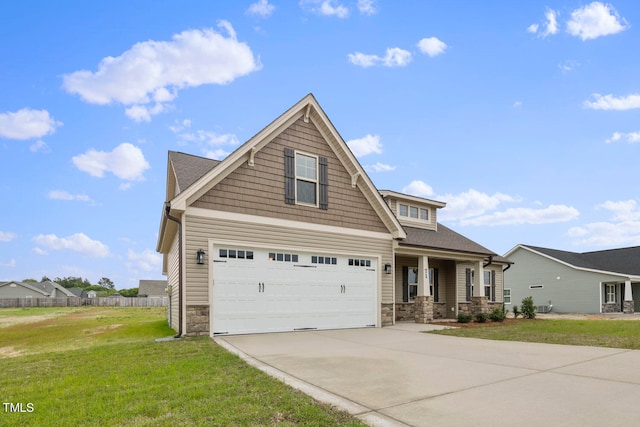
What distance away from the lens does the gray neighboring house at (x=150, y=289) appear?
2662 inches

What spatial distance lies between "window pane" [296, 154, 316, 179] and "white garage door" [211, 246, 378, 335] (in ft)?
8.43

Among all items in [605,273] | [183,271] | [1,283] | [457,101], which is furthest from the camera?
[1,283]

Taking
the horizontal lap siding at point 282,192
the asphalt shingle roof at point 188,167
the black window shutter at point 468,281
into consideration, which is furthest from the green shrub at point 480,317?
the asphalt shingle roof at point 188,167

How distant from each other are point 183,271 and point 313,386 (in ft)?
21.1

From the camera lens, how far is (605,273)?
27734 mm

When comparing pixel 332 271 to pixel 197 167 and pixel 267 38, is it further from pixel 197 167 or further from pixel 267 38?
pixel 267 38

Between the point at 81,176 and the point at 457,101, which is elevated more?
the point at 457,101

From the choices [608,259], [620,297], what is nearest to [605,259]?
[608,259]

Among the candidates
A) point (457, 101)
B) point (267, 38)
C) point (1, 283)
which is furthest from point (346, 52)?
point (1, 283)

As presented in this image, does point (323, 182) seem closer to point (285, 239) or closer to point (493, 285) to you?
point (285, 239)

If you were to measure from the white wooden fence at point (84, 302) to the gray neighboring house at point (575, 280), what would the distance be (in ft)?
127

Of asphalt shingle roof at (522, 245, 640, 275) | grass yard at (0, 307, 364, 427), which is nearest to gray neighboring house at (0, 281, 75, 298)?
grass yard at (0, 307, 364, 427)

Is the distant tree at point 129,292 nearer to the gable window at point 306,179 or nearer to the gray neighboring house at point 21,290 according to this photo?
the gray neighboring house at point 21,290

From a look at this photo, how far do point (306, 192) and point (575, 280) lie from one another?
24650 millimetres
